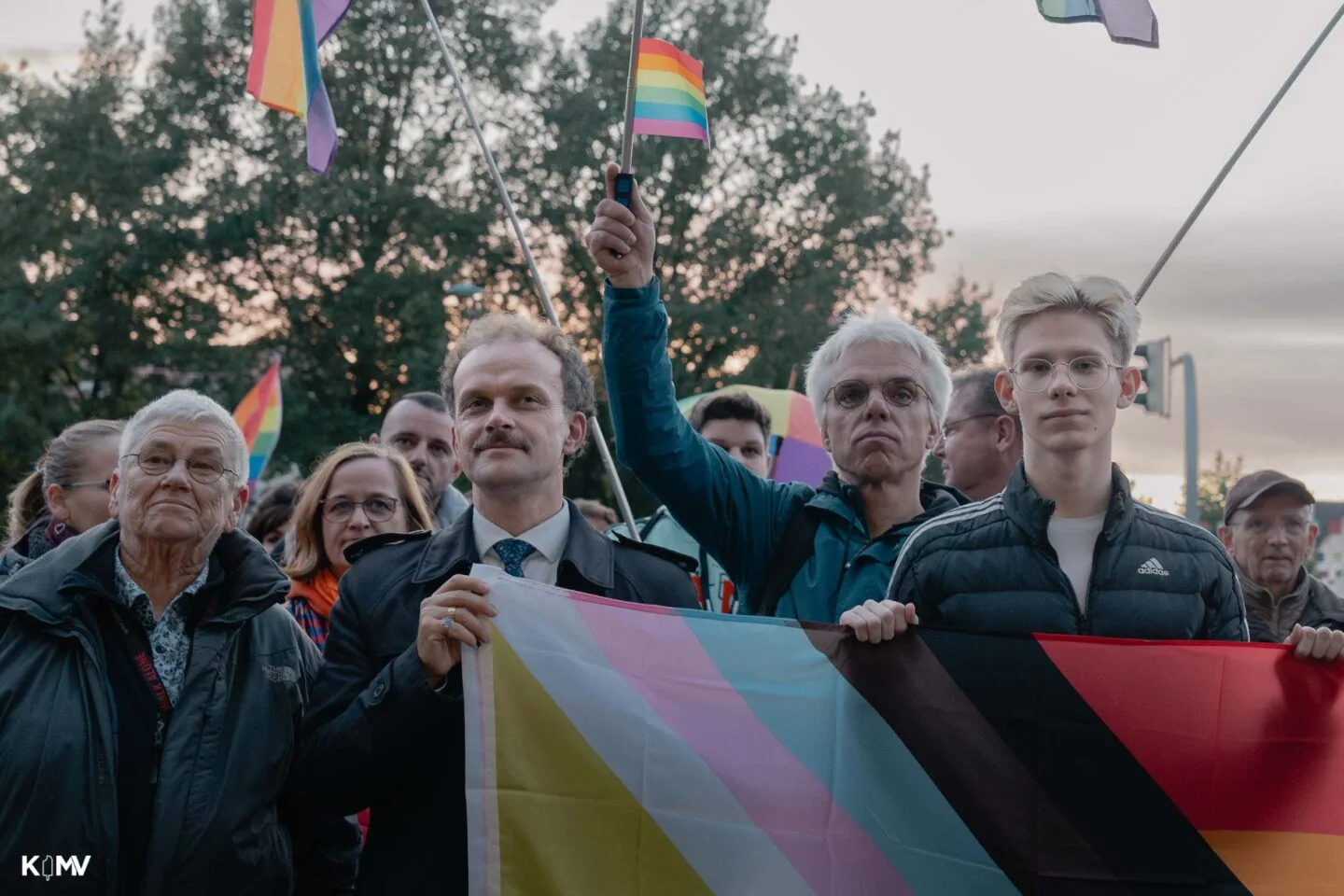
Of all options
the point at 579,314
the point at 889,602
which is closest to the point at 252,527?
the point at 889,602

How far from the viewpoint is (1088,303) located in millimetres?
2844

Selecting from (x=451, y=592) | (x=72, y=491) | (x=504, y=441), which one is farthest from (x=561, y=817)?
(x=72, y=491)

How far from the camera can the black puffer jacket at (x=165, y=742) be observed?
2.74 meters

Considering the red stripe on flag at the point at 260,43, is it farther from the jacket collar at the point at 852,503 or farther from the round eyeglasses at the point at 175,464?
the jacket collar at the point at 852,503

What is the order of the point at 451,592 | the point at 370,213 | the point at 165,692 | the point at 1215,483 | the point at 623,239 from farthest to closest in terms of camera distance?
the point at 1215,483
the point at 370,213
the point at 623,239
the point at 165,692
the point at 451,592

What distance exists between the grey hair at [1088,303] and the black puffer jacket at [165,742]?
1.66 meters

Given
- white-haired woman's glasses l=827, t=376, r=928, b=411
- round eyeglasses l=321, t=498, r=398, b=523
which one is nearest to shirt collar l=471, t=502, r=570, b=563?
white-haired woman's glasses l=827, t=376, r=928, b=411

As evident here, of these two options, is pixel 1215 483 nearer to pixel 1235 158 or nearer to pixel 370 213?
pixel 370 213

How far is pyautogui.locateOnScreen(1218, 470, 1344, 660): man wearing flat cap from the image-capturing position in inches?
200

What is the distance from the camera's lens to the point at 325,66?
76.7 ft

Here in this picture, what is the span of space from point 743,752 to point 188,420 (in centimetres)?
139

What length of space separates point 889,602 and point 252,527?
4426 mm

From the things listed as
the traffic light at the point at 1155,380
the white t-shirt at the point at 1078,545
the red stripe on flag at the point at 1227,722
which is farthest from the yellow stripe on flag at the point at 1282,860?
Result: the traffic light at the point at 1155,380

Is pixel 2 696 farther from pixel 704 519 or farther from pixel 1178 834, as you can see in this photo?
pixel 1178 834
